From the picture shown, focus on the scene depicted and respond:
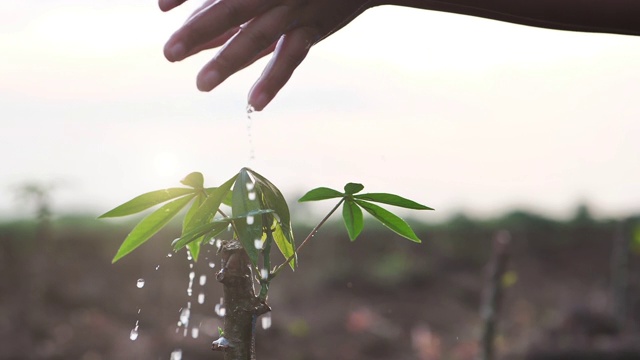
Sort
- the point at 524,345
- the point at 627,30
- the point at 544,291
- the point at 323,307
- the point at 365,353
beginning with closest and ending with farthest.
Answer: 1. the point at 627,30
2. the point at 524,345
3. the point at 365,353
4. the point at 323,307
5. the point at 544,291

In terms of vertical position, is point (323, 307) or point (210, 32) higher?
point (210, 32)

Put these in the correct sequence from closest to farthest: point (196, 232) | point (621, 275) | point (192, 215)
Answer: point (196, 232), point (192, 215), point (621, 275)

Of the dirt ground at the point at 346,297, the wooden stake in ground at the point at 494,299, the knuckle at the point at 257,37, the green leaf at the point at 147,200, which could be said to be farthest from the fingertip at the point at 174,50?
the dirt ground at the point at 346,297

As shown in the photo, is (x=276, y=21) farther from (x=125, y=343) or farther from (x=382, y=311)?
(x=382, y=311)

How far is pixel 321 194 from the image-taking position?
1.16 meters

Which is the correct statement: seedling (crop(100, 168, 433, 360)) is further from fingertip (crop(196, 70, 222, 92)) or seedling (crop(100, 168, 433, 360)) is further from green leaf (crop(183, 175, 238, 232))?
fingertip (crop(196, 70, 222, 92))

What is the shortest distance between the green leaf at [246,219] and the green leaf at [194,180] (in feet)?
0.35

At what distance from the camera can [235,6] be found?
3.81 ft

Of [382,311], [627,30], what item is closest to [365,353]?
[382,311]

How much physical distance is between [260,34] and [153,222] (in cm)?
34

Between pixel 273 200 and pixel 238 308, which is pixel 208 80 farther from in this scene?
pixel 238 308

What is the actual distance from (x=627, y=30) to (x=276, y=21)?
75cm

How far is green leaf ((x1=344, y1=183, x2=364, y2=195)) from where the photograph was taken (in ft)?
3.80

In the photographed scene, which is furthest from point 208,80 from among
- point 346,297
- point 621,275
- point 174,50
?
point 346,297
